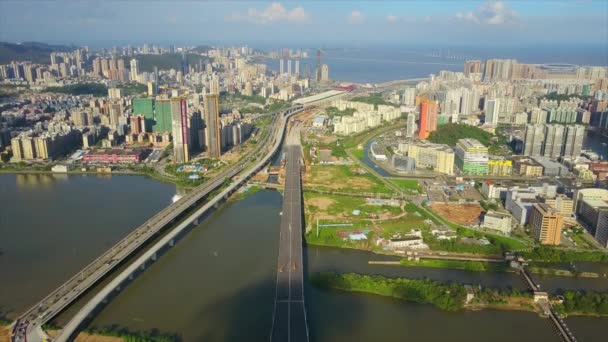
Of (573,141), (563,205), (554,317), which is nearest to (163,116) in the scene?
(563,205)

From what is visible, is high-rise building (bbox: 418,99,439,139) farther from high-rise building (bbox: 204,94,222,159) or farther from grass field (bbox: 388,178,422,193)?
high-rise building (bbox: 204,94,222,159)

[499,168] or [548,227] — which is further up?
[548,227]

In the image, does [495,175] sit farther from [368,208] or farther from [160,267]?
[160,267]

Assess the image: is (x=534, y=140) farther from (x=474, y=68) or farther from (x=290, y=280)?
Answer: (x=474, y=68)

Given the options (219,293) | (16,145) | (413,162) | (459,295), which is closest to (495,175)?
(413,162)

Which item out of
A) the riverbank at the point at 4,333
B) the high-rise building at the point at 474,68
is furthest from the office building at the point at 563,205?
the high-rise building at the point at 474,68

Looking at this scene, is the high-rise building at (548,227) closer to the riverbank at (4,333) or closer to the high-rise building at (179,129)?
the riverbank at (4,333)
